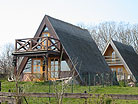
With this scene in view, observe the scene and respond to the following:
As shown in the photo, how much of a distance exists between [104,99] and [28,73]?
15911 mm

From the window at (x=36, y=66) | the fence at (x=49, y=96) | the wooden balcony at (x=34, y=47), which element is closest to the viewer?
the fence at (x=49, y=96)

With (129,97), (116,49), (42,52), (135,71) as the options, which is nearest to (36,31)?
(42,52)

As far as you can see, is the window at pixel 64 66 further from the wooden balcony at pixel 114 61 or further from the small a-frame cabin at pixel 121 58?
the wooden balcony at pixel 114 61

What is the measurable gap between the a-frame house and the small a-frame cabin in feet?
18.0

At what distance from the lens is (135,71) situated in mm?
30297

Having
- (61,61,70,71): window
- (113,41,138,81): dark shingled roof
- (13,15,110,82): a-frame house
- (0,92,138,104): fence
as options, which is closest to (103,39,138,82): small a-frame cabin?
(113,41,138,81): dark shingled roof

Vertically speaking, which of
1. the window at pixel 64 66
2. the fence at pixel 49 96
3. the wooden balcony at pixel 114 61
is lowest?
the fence at pixel 49 96

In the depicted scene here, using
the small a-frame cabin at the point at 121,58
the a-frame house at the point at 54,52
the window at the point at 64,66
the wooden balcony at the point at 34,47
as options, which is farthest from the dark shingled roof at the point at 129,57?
the wooden balcony at the point at 34,47

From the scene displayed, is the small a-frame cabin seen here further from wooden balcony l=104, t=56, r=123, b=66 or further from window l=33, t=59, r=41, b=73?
window l=33, t=59, r=41, b=73

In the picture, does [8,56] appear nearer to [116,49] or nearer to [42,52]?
[116,49]

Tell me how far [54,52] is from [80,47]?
371 centimetres

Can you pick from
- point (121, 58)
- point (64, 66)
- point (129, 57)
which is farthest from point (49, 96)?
point (129, 57)

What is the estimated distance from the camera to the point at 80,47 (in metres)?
23.7

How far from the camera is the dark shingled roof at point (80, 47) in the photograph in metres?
21.4
